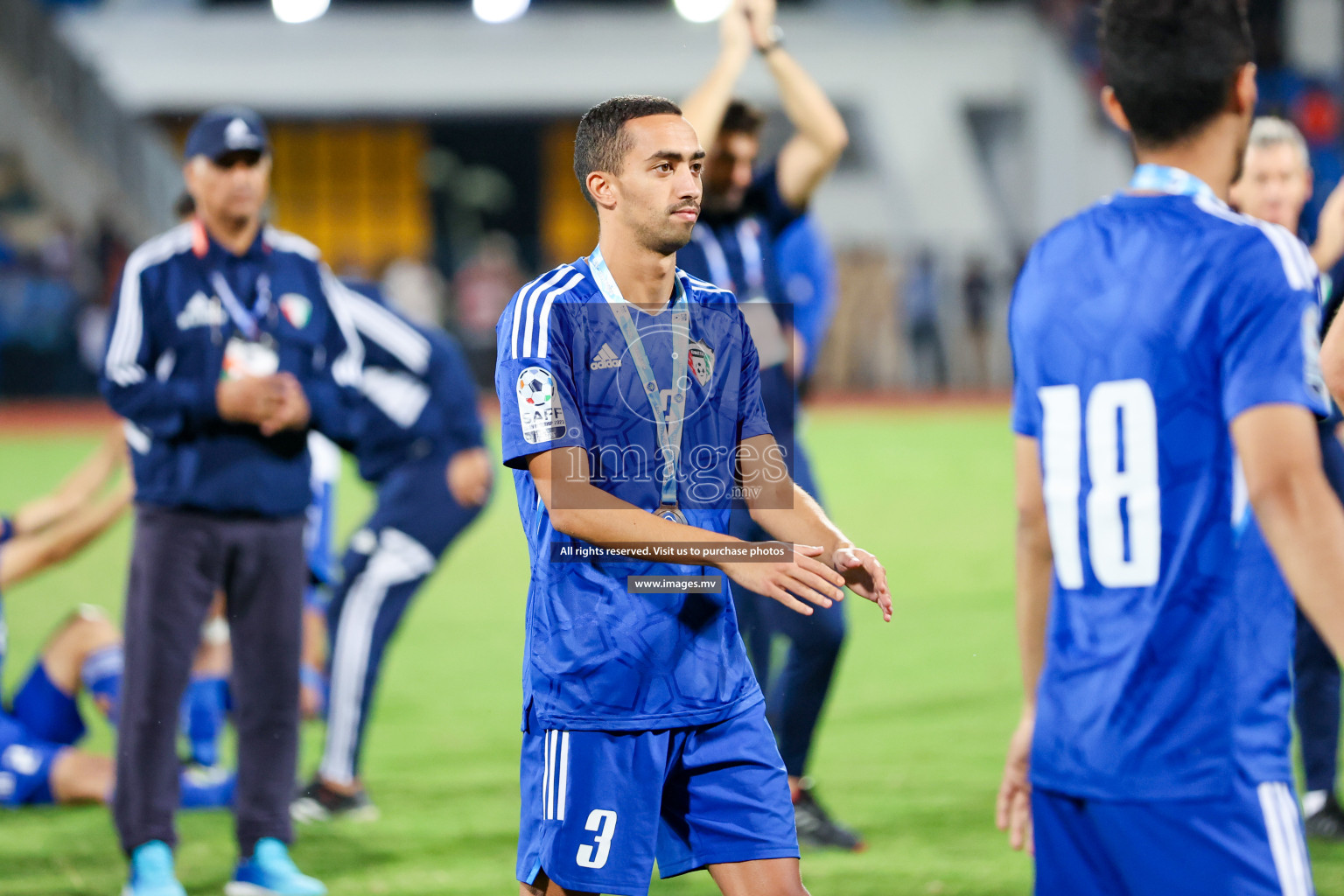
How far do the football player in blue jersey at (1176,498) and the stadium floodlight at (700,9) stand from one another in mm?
25398

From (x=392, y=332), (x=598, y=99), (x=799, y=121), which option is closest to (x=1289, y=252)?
(x=799, y=121)

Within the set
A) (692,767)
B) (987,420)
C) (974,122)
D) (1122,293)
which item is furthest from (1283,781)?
(974,122)

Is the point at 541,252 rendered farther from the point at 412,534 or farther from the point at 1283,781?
the point at 1283,781

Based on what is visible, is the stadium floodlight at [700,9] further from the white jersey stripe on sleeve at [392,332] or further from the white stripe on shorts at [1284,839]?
the white stripe on shorts at [1284,839]

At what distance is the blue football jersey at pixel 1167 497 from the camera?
233 centimetres

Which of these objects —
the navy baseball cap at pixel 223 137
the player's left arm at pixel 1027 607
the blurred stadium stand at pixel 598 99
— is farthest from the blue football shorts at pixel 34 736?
the blurred stadium stand at pixel 598 99

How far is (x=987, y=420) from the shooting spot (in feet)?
79.2

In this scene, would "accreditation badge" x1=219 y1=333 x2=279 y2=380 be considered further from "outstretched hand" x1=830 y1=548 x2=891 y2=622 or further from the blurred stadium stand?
the blurred stadium stand

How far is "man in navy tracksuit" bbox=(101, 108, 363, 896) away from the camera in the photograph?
493 cm

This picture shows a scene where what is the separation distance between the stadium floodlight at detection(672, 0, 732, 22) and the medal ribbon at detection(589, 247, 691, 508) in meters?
24.8

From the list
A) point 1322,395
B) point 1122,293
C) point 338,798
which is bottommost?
point 338,798

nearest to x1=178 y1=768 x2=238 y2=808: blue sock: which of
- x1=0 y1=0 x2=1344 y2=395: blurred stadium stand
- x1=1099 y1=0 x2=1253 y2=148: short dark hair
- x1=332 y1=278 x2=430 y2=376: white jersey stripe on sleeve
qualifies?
x1=332 y1=278 x2=430 y2=376: white jersey stripe on sleeve

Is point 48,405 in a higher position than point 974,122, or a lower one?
lower

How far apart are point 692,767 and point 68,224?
92.1 feet
